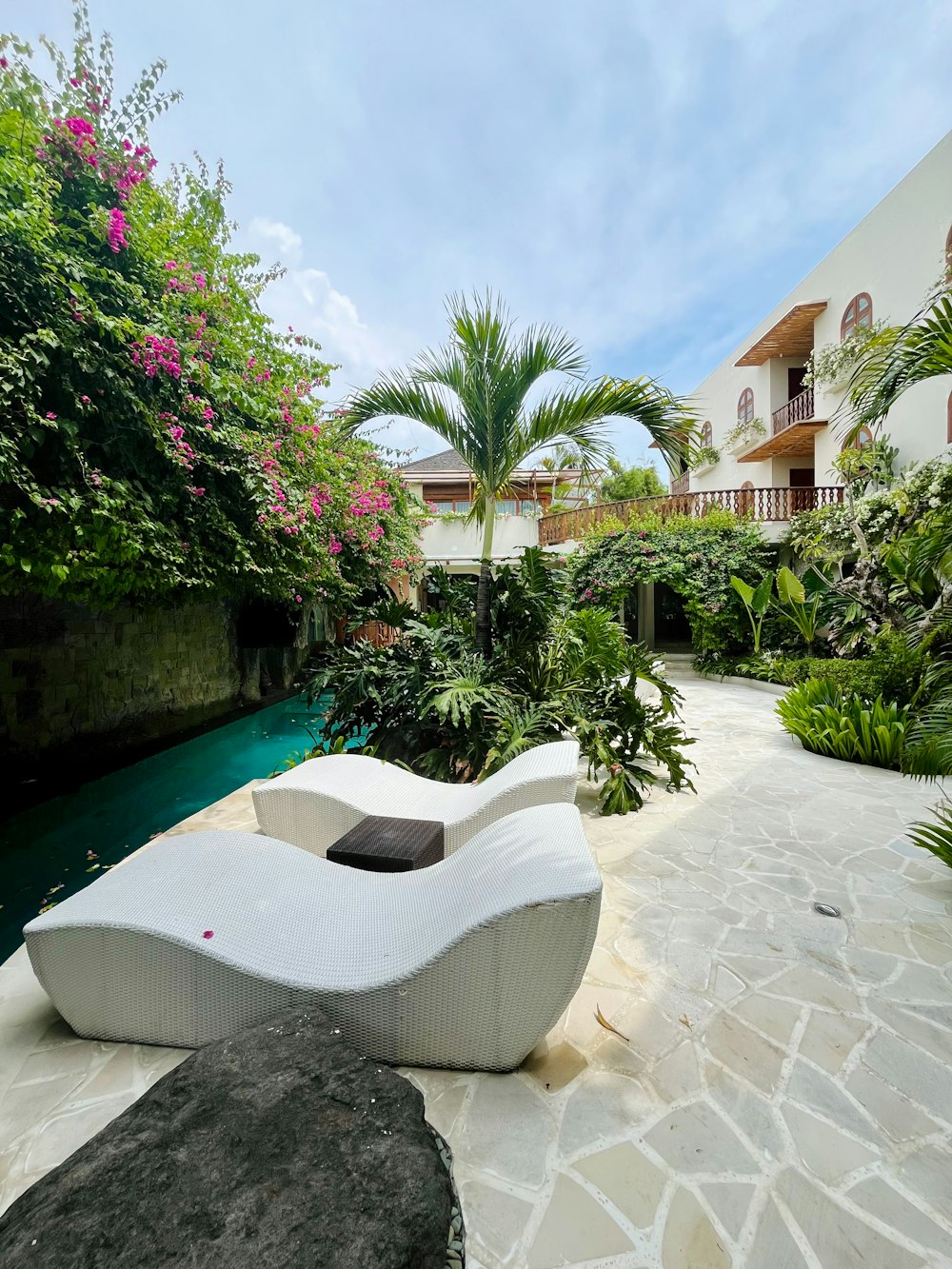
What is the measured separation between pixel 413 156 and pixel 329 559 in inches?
213

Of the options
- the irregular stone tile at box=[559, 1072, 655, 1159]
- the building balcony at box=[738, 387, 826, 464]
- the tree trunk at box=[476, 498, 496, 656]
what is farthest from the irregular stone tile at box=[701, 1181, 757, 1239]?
the building balcony at box=[738, 387, 826, 464]

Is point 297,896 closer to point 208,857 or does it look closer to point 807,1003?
point 208,857

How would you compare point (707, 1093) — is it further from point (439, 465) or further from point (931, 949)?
point (439, 465)

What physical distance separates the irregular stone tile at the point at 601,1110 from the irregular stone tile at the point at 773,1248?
1.26 ft

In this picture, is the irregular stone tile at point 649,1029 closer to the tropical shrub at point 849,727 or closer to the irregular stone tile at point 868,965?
the irregular stone tile at point 868,965

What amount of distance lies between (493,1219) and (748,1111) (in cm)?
89

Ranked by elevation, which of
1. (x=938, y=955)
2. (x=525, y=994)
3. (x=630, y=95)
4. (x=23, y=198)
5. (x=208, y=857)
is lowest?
(x=938, y=955)

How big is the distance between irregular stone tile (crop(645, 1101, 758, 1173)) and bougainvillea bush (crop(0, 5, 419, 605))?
489 cm

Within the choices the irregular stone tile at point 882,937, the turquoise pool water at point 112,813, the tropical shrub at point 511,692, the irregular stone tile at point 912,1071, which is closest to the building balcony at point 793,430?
the tropical shrub at point 511,692

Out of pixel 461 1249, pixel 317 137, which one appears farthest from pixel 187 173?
pixel 461 1249

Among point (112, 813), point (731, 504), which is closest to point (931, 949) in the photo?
point (112, 813)

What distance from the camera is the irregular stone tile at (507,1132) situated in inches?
60.6

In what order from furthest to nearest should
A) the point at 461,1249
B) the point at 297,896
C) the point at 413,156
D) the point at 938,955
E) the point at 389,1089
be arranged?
1. the point at 413,156
2. the point at 938,955
3. the point at 297,896
4. the point at 389,1089
5. the point at 461,1249

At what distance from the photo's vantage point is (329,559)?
834 cm
